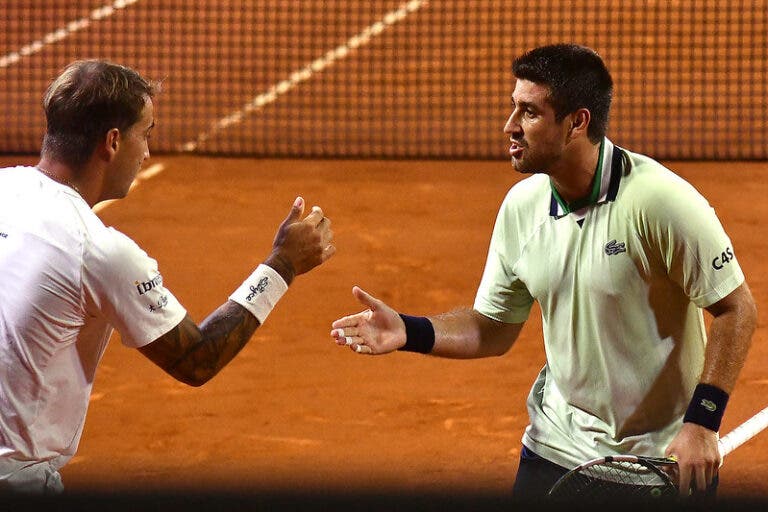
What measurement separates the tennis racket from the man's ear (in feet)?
5.39

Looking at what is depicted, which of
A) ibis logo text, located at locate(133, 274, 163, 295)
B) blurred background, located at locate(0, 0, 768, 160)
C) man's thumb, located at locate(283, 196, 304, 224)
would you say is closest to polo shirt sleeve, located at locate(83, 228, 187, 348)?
ibis logo text, located at locate(133, 274, 163, 295)

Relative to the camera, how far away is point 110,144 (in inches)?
146

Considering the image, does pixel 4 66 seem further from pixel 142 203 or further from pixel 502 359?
pixel 502 359

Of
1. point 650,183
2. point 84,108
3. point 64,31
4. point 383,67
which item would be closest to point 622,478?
point 650,183

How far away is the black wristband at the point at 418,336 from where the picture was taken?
177 inches

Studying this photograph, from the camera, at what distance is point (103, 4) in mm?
18438

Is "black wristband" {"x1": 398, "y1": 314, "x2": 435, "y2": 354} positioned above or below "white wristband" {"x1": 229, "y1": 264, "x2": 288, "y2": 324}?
below

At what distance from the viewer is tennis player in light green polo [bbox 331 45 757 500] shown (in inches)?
157

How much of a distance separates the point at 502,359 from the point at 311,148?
631cm

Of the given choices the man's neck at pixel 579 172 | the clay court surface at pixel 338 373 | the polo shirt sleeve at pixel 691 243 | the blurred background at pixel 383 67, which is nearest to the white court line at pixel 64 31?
the blurred background at pixel 383 67

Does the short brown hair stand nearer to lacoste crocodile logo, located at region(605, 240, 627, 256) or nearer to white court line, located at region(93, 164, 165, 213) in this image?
lacoste crocodile logo, located at region(605, 240, 627, 256)

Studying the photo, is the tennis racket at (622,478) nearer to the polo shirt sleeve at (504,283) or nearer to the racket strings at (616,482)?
the racket strings at (616,482)

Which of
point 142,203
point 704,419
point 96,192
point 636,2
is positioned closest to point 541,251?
point 704,419

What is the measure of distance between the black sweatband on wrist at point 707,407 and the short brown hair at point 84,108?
193cm
